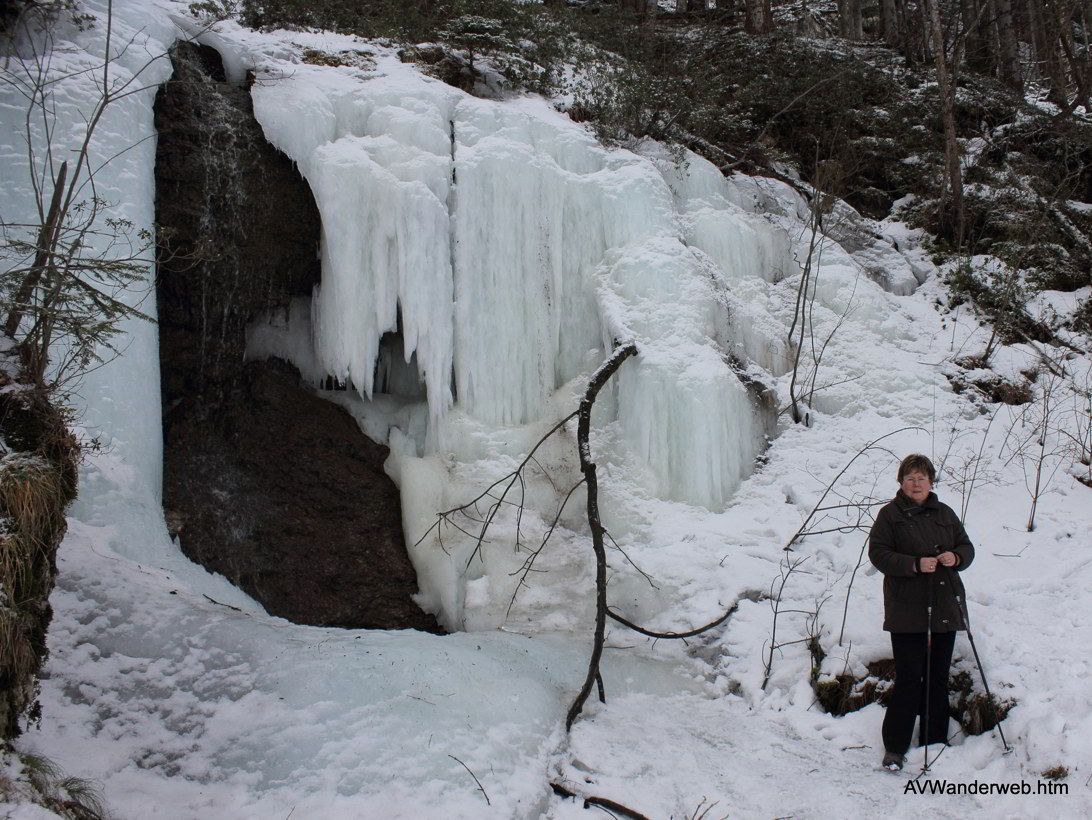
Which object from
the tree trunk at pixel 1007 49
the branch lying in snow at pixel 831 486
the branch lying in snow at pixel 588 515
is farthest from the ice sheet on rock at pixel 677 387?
the tree trunk at pixel 1007 49

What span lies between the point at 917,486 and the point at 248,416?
5259 millimetres

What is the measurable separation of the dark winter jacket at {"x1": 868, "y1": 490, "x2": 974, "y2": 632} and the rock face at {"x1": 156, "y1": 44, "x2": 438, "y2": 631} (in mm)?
3569

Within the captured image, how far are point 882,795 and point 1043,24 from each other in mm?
13339

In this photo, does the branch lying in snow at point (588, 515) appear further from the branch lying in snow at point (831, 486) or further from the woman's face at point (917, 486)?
the woman's face at point (917, 486)

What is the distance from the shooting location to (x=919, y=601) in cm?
365

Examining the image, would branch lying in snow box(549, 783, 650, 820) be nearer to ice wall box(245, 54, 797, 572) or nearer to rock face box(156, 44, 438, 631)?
rock face box(156, 44, 438, 631)

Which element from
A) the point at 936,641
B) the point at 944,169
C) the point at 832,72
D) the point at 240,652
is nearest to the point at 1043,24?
the point at 832,72

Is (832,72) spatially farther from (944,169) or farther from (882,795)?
(882,795)

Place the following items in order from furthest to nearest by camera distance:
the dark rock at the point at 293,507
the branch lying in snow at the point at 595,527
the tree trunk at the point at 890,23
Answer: the tree trunk at the point at 890,23 → the dark rock at the point at 293,507 → the branch lying in snow at the point at 595,527

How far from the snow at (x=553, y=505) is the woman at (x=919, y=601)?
8.6 inches

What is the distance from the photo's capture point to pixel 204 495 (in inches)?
240

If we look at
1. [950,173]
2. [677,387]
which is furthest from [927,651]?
[950,173]

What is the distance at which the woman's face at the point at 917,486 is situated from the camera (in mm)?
3709

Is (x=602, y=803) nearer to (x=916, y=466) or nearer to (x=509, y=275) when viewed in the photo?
(x=916, y=466)
